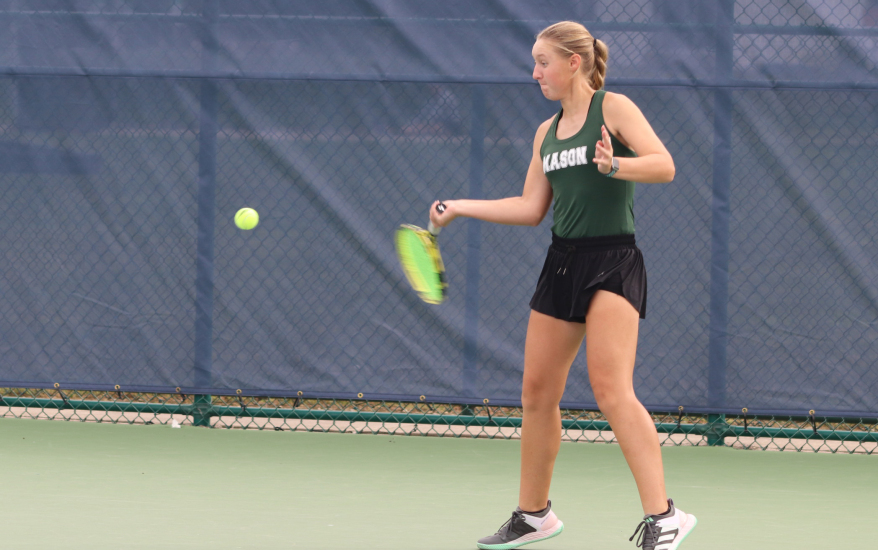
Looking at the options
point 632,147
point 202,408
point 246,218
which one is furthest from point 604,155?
point 202,408

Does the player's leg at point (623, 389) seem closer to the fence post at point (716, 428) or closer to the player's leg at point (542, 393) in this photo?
the player's leg at point (542, 393)

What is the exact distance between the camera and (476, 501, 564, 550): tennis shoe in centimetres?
284

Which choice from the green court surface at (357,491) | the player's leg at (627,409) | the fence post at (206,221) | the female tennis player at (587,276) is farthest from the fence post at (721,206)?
the fence post at (206,221)

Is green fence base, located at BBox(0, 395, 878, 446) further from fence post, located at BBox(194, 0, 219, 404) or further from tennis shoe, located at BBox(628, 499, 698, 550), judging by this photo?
tennis shoe, located at BBox(628, 499, 698, 550)

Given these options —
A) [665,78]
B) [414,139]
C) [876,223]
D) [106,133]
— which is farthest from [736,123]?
[106,133]

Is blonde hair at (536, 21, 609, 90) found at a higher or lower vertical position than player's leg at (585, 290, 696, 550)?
higher

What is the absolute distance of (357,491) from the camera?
360cm

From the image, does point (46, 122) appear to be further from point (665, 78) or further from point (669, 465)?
point (669, 465)

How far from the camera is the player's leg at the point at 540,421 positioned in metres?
2.73

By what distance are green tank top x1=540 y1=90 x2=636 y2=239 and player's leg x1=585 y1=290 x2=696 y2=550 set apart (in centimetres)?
19

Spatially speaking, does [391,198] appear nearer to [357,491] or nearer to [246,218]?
[246,218]

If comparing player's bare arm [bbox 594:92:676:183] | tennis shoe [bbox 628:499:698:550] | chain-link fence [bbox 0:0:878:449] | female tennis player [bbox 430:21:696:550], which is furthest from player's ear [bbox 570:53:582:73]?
chain-link fence [bbox 0:0:878:449]

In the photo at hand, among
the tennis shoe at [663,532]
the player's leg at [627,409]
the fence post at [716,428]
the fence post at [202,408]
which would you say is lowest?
the tennis shoe at [663,532]

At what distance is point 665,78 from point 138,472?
272 cm
